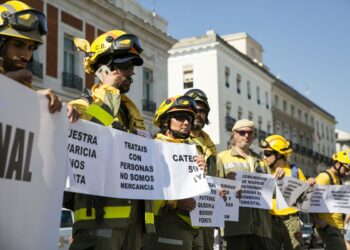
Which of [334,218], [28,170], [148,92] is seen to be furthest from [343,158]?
[148,92]

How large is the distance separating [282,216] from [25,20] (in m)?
4.81

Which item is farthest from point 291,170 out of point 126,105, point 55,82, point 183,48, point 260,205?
point 183,48

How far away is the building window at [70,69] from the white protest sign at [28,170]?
19.5 m

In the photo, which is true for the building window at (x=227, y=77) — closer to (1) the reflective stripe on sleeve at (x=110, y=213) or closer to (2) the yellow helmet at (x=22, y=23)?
(1) the reflective stripe on sleeve at (x=110, y=213)

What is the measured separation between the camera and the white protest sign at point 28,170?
254cm

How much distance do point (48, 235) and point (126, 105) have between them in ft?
4.52

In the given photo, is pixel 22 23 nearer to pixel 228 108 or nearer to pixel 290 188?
pixel 290 188

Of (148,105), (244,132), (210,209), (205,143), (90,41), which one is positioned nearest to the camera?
(210,209)

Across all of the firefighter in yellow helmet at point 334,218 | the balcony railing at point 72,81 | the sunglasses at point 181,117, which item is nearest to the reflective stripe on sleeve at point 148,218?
the sunglasses at point 181,117

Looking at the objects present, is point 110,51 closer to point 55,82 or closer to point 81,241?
point 81,241

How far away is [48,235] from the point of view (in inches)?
108

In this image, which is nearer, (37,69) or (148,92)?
(37,69)

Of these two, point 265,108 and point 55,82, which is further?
point 265,108

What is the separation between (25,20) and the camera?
10.1 feet
